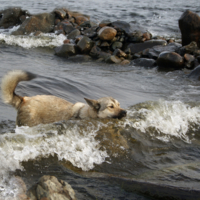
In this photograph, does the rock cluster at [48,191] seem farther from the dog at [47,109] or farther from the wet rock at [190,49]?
the wet rock at [190,49]

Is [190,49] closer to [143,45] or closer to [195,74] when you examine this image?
[195,74]

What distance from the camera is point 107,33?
14.2 meters

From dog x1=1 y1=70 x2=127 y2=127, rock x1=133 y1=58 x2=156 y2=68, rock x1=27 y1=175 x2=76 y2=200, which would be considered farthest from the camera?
rock x1=133 y1=58 x2=156 y2=68

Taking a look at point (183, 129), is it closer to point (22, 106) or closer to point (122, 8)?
point (22, 106)

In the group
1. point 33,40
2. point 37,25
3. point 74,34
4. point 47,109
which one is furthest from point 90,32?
point 47,109

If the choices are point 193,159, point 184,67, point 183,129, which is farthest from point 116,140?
point 184,67

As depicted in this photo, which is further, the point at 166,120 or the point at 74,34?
the point at 74,34

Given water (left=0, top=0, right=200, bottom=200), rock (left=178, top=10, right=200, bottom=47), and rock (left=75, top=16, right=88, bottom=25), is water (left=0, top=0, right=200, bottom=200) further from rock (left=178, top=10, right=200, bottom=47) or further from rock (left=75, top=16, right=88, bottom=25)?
rock (left=75, top=16, right=88, bottom=25)

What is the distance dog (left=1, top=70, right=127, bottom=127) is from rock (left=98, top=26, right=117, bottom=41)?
8.84 meters

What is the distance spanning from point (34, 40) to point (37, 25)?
7.06 feet

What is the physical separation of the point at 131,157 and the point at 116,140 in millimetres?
474

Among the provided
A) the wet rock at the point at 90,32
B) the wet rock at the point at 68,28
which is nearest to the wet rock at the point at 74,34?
the wet rock at the point at 90,32

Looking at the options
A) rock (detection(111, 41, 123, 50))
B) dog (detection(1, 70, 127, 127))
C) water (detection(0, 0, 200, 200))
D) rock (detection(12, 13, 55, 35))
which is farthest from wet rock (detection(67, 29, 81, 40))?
dog (detection(1, 70, 127, 127))

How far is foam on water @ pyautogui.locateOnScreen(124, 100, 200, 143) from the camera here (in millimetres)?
5773
